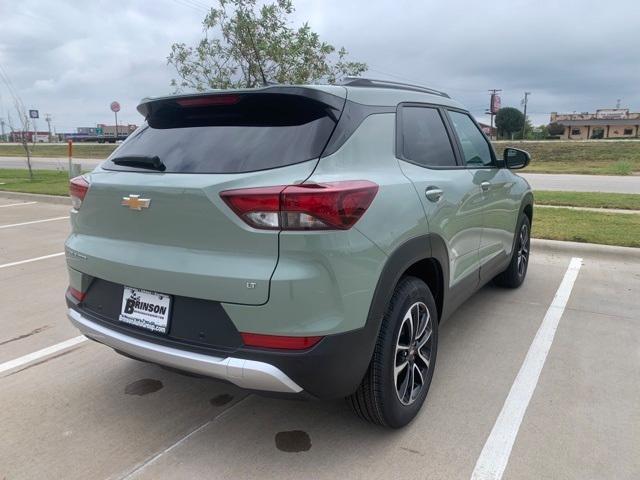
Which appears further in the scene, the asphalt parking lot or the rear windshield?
the asphalt parking lot

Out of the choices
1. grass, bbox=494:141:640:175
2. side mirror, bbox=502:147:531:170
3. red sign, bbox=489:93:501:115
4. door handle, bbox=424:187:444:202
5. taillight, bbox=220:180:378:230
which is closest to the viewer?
taillight, bbox=220:180:378:230

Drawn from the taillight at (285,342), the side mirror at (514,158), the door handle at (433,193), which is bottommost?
the taillight at (285,342)

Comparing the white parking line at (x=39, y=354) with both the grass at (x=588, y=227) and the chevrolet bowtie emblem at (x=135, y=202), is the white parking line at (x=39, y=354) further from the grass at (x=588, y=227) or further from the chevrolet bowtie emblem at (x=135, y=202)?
the grass at (x=588, y=227)

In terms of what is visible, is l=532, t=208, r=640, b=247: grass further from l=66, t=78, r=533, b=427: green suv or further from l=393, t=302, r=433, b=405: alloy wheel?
l=393, t=302, r=433, b=405: alloy wheel

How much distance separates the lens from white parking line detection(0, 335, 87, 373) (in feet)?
11.8

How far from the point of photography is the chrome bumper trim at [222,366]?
219 cm

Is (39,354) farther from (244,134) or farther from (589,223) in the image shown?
(589,223)

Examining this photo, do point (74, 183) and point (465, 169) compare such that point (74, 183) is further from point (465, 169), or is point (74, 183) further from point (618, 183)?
point (618, 183)

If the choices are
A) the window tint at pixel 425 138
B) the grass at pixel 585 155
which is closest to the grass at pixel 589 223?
the window tint at pixel 425 138

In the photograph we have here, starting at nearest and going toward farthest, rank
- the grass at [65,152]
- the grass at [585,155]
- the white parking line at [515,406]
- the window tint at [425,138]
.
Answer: the white parking line at [515,406]
the window tint at [425,138]
the grass at [585,155]
the grass at [65,152]

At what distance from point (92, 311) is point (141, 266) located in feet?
1.79

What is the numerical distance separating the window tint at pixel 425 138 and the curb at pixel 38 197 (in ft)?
33.4

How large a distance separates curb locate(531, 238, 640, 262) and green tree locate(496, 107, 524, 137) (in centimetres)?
8562

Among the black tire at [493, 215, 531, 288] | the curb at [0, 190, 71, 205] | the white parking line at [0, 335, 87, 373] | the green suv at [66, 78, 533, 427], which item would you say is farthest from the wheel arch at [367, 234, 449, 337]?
the curb at [0, 190, 71, 205]
